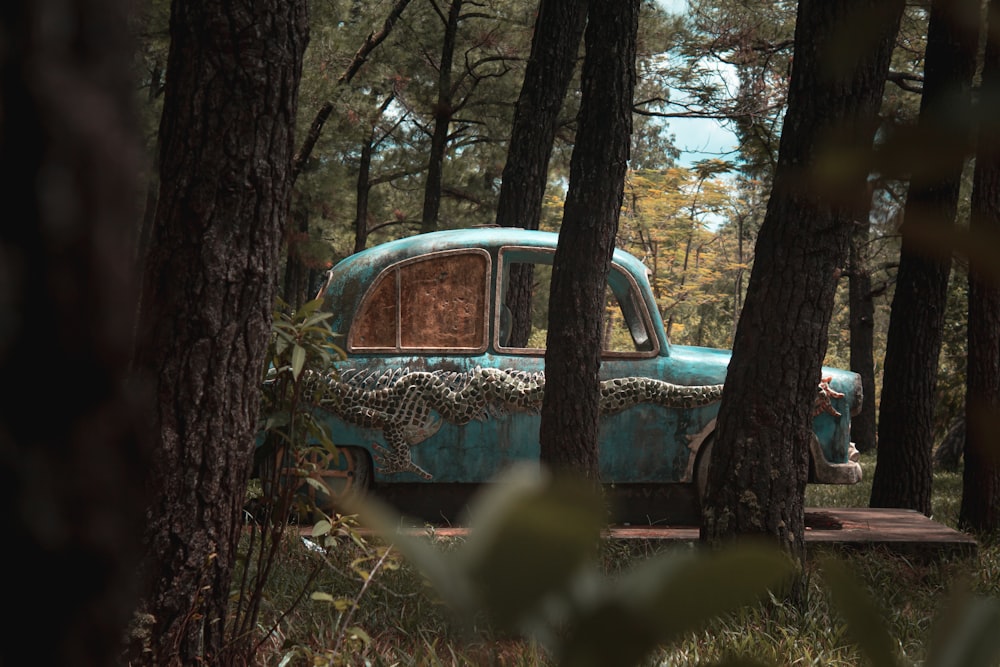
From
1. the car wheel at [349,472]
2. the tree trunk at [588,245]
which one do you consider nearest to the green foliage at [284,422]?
the tree trunk at [588,245]

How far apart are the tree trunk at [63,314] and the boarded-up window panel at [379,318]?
6.29 m

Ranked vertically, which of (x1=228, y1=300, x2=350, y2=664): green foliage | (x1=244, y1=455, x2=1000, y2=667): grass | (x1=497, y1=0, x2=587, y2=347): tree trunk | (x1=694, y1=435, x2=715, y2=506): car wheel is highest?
(x1=497, y1=0, x2=587, y2=347): tree trunk

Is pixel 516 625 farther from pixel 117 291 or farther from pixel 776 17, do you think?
pixel 776 17

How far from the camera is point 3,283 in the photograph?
0.96 feet

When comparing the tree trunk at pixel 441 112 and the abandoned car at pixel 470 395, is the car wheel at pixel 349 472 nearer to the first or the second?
the abandoned car at pixel 470 395

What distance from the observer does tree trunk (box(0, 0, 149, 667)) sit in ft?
0.99

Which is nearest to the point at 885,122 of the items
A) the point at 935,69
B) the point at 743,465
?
the point at 743,465

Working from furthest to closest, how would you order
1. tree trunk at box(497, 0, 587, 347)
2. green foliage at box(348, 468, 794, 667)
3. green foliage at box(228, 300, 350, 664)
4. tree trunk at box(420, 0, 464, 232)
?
tree trunk at box(420, 0, 464, 232) → tree trunk at box(497, 0, 587, 347) → green foliage at box(228, 300, 350, 664) → green foliage at box(348, 468, 794, 667)

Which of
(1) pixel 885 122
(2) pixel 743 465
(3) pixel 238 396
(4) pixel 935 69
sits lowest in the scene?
(2) pixel 743 465

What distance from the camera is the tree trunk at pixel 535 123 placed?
8570mm

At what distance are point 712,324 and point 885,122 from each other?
130 ft

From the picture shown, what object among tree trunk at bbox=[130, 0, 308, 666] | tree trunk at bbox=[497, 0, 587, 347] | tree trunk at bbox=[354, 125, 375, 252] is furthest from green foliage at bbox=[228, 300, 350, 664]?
tree trunk at bbox=[354, 125, 375, 252]

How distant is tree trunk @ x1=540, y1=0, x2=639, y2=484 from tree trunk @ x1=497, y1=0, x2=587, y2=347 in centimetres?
307

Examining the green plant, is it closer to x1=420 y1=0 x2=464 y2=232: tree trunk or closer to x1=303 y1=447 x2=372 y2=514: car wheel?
x1=303 y1=447 x2=372 y2=514: car wheel
